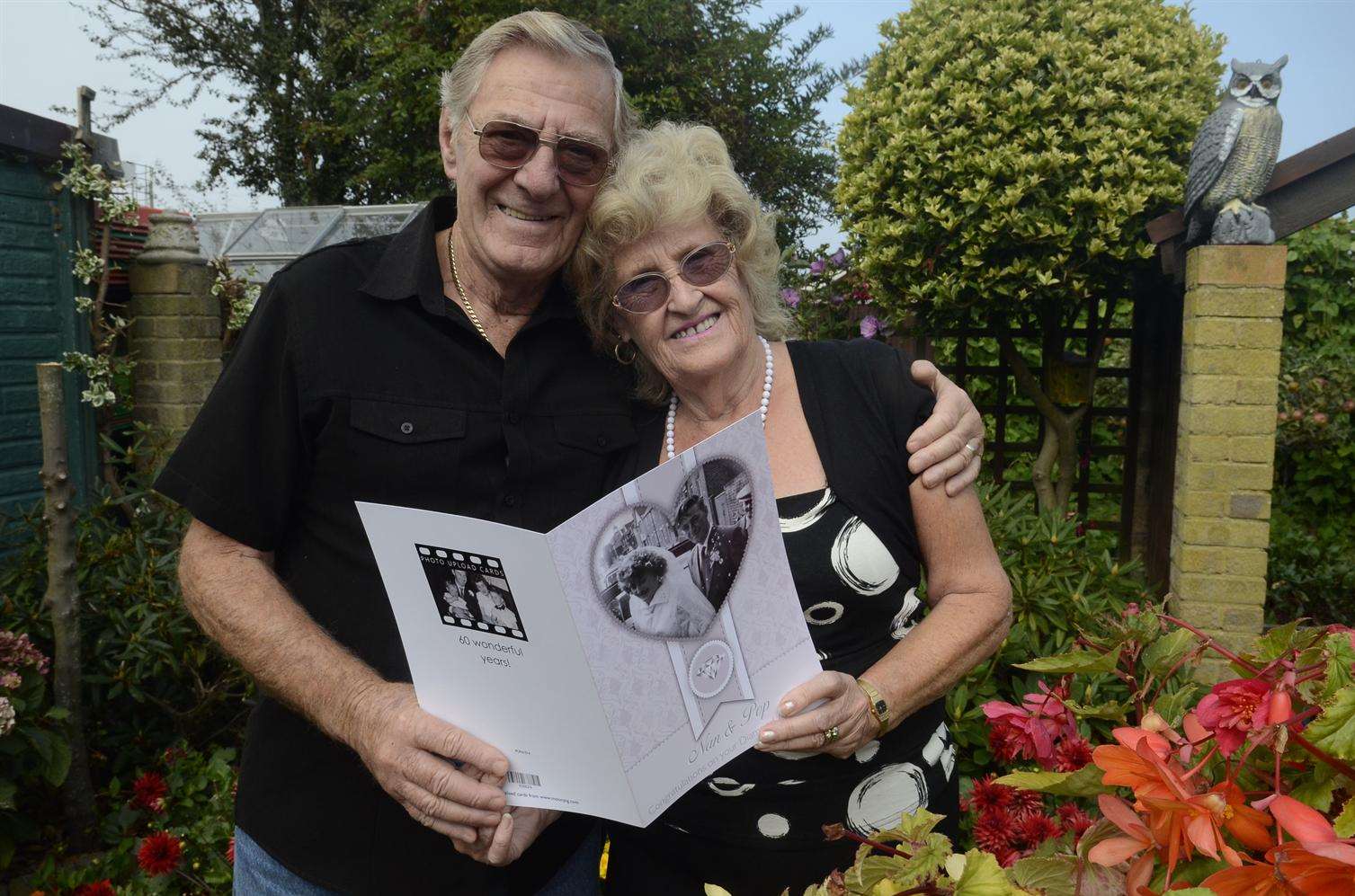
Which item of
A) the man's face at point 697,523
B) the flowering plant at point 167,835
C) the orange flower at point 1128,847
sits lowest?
the flowering plant at point 167,835

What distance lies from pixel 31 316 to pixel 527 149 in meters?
4.27

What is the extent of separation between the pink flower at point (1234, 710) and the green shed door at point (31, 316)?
5.37m

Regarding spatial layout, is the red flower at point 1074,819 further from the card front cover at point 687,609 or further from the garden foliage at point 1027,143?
the garden foliage at point 1027,143

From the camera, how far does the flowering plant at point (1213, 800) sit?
23.8 inches

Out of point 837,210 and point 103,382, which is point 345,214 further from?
point 837,210

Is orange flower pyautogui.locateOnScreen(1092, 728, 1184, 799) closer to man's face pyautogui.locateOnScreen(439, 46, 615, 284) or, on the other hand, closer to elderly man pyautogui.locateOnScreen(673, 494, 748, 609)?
elderly man pyautogui.locateOnScreen(673, 494, 748, 609)

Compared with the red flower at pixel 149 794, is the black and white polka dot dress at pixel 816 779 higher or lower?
higher

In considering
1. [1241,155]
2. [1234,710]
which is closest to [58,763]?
[1234,710]

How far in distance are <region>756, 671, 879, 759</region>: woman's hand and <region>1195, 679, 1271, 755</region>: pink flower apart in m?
0.65

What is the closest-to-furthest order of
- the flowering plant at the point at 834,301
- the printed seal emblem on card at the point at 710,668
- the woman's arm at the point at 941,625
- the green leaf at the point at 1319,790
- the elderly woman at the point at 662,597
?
the green leaf at the point at 1319,790, the elderly woman at the point at 662,597, the printed seal emblem on card at the point at 710,668, the woman's arm at the point at 941,625, the flowering plant at the point at 834,301

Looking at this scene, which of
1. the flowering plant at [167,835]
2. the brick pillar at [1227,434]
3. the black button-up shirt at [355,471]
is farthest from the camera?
the brick pillar at [1227,434]

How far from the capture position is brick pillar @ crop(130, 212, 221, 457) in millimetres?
5273

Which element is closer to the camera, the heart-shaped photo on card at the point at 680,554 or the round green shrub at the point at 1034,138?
the heart-shaped photo on card at the point at 680,554

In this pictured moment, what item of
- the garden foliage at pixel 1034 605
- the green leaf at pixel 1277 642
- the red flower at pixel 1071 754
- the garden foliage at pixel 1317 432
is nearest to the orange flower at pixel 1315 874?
the green leaf at pixel 1277 642
